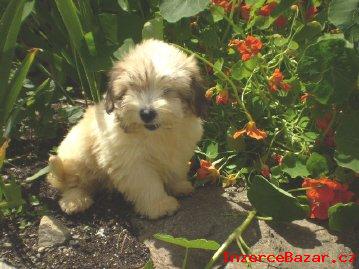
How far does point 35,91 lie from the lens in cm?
376

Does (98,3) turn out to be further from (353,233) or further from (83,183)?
(353,233)

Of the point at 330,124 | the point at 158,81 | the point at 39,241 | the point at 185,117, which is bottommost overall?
the point at 39,241

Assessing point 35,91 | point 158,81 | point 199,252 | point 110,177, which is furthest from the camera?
point 35,91

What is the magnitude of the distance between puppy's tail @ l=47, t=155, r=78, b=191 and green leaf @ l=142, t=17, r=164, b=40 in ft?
3.18

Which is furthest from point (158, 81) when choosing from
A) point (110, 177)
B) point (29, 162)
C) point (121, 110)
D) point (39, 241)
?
point (29, 162)

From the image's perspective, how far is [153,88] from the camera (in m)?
2.85

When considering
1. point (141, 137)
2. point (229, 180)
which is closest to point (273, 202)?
point (229, 180)

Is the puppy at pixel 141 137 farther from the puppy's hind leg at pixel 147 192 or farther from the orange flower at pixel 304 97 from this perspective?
the orange flower at pixel 304 97

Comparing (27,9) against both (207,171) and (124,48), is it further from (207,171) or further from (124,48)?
(207,171)

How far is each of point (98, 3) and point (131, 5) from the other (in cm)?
24

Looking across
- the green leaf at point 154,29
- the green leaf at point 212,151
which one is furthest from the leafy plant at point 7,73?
the green leaf at point 212,151

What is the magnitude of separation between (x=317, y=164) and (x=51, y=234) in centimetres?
163

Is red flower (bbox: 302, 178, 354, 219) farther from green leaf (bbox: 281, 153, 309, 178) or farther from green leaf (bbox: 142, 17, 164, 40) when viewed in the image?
green leaf (bbox: 142, 17, 164, 40)

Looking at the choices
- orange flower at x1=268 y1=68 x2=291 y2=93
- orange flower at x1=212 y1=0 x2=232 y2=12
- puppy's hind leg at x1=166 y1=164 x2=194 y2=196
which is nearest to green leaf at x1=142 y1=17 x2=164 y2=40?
orange flower at x1=212 y1=0 x2=232 y2=12
